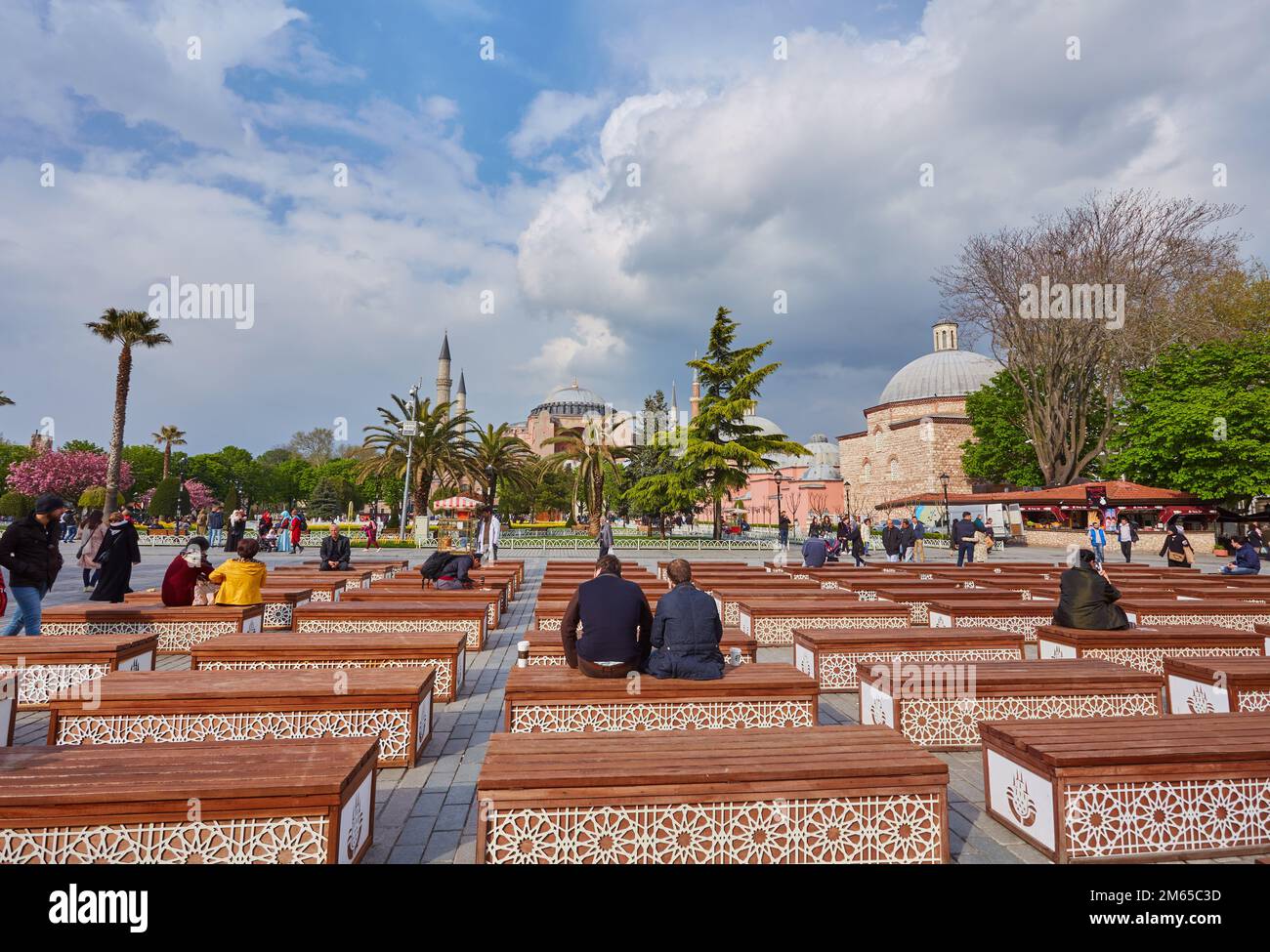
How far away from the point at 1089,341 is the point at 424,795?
40.6 metres

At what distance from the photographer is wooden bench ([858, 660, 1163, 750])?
193 inches

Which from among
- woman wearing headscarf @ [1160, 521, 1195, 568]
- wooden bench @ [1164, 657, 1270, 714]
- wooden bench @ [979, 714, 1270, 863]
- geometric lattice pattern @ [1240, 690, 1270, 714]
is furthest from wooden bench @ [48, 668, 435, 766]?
woman wearing headscarf @ [1160, 521, 1195, 568]

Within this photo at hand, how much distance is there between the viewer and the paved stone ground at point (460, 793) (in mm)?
3479

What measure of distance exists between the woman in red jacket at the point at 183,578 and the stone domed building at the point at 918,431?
52.9 m

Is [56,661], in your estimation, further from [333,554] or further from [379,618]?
[333,554]

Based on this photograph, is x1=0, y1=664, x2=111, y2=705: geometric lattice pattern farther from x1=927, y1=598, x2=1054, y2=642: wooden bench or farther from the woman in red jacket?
x1=927, y1=598, x2=1054, y2=642: wooden bench

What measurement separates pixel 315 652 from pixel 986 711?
5.45 metres

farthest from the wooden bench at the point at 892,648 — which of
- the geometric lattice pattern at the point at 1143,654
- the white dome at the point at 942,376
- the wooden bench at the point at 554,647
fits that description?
the white dome at the point at 942,376

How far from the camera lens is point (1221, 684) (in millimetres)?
5008

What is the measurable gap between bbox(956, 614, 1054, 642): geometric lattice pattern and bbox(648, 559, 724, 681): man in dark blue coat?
210 inches

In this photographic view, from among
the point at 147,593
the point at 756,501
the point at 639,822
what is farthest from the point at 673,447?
the point at 756,501

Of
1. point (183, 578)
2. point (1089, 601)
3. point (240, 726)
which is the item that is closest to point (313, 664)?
point (240, 726)

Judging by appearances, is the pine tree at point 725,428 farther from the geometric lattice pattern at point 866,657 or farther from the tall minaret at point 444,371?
the tall minaret at point 444,371

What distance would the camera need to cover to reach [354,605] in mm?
7898
